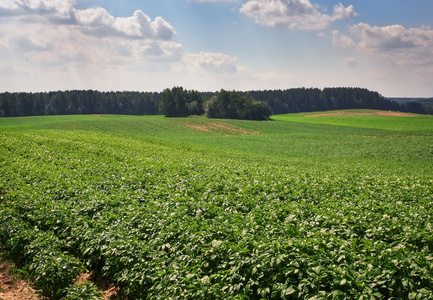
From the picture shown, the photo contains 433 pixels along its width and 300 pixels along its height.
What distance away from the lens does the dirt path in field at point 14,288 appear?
24.6 ft

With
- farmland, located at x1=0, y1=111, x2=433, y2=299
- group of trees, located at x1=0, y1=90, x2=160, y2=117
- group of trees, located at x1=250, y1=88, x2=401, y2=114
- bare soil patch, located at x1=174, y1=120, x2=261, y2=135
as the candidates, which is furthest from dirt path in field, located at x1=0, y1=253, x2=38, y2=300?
group of trees, located at x1=250, y1=88, x2=401, y2=114

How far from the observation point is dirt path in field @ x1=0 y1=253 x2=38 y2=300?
749cm

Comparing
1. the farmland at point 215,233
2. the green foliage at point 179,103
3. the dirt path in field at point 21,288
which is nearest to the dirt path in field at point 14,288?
the dirt path in field at point 21,288

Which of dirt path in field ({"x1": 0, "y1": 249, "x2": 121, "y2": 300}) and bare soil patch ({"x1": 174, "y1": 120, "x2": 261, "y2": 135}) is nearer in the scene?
dirt path in field ({"x1": 0, "y1": 249, "x2": 121, "y2": 300})

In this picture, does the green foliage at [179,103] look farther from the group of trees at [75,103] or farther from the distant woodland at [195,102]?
the group of trees at [75,103]

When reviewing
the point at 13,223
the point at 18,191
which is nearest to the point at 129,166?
the point at 18,191

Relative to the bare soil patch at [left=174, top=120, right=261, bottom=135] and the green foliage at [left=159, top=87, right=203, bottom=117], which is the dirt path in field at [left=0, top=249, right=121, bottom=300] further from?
the green foliage at [left=159, top=87, right=203, bottom=117]

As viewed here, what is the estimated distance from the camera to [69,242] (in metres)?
8.91

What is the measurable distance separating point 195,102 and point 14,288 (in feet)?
358

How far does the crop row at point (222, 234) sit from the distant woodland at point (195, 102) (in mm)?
92882

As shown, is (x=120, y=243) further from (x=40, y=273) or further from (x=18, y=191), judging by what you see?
(x=18, y=191)

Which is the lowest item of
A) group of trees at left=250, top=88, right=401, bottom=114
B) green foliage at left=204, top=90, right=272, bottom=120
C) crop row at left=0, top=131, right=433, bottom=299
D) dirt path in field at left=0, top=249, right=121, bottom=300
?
dirt path in field at left=0, top=249, right=121, bottom=300

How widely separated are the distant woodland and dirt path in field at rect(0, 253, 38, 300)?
98.3 meters

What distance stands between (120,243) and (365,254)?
18.4 ft
